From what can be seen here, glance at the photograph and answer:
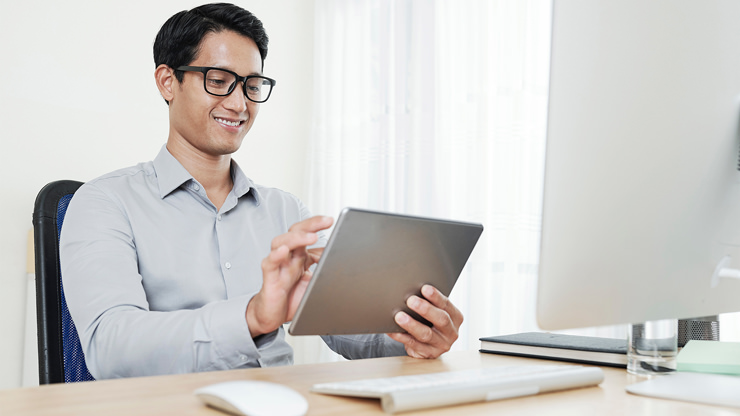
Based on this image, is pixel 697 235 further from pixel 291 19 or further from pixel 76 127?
pixel 291 19

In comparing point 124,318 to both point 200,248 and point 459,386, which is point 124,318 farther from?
point 459,386

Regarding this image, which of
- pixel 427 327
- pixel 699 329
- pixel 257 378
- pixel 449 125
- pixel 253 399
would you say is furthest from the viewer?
pixel 449 125

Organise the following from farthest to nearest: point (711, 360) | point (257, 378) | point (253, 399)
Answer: point (711, 360) → point (257, 378) → point (253, 399)

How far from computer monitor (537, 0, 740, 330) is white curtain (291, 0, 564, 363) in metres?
1.47

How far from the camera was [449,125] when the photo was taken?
99.2 inches

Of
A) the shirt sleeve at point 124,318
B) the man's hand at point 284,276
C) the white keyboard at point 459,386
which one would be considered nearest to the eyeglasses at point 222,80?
the shirt sleeve at point 124,318

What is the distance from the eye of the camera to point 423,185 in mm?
2596

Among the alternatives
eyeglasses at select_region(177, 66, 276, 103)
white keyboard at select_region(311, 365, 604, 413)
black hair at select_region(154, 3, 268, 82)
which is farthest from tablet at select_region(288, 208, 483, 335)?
black hair at select_region(154, 3, 268, 82)

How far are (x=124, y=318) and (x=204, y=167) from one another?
59cm

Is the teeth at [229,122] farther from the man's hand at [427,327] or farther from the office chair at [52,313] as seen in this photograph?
the man's hand at [427,327]

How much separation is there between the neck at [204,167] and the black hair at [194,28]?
0.17 metres

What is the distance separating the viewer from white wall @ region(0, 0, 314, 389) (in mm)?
2113

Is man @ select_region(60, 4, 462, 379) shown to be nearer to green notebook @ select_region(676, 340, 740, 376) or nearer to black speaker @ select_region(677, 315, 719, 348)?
green notebook @ select_region(676, 340, 740, 376)

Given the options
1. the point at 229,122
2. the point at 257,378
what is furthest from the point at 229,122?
the point at 257,378
